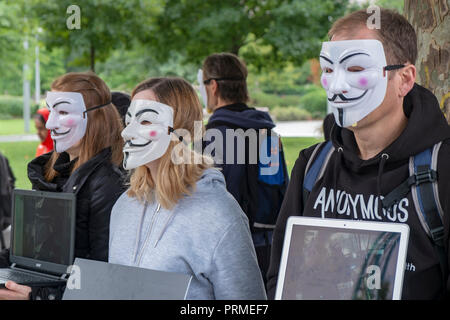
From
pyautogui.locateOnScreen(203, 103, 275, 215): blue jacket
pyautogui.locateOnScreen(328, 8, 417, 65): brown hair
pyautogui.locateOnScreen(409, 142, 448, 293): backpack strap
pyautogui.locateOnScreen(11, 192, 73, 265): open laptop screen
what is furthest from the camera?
pyautogui.locateOnScreen(203, 103, 275, 215): blue jacket

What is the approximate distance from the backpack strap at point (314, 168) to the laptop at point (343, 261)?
0.39 meters

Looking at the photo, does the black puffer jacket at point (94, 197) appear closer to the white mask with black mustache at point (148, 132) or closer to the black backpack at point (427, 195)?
the white mask with black mustache at point (148, 132)

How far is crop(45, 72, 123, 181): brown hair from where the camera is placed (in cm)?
376

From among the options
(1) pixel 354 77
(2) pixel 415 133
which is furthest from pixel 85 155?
(2) pixel 415 133

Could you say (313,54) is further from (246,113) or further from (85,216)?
(85,216)

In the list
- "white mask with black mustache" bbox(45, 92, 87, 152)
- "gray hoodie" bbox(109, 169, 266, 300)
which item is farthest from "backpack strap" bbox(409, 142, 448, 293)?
"white mask with black mustache" bbox(45, 92, 87, 152)

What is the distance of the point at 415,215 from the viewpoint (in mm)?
2111

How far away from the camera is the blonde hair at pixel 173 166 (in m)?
2.71

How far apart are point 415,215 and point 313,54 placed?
1235 centimetres

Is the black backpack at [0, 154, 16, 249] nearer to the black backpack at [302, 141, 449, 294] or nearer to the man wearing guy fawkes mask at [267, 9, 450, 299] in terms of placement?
Result: the man wearing guy fawkes mask at [267, 9, 450, 299]

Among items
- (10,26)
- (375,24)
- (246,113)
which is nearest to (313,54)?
(10,26)

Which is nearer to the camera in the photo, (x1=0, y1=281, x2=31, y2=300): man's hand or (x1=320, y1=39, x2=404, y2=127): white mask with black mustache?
(x1=320, y1=39, x2=404, y2=127): white mask with black mustache

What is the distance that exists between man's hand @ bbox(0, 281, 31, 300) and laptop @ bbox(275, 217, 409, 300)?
155 centimetres

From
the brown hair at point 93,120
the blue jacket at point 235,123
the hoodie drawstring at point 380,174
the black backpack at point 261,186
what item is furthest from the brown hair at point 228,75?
the hoodie drawstring at point 380,174
